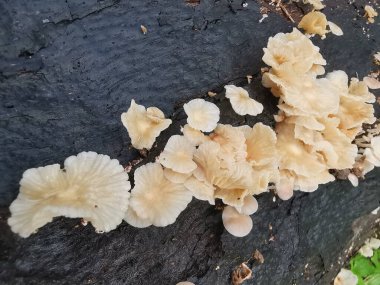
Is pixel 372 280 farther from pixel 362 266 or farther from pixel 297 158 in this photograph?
pixel 297 158

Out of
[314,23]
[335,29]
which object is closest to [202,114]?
[314,23]

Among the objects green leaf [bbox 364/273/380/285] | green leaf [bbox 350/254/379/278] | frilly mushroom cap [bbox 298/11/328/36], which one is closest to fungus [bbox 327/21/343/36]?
frilly mushroom cap [bbox 298/11/328/36]

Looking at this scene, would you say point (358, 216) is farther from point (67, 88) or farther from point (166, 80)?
point (67, 88)

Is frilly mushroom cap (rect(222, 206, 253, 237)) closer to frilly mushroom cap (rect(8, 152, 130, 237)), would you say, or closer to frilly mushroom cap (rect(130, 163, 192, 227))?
frilly mushroom cap (rect(130, 163, 192, 227))

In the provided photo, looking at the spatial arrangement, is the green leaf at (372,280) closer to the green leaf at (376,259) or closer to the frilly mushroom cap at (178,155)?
the green leaf at (376,259)

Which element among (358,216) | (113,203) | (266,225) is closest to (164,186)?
(113,203)

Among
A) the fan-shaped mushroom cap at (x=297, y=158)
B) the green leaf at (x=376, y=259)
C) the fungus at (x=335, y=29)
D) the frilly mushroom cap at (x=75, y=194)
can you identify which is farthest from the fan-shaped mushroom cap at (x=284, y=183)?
the green leaf at (x=376, y=259)
